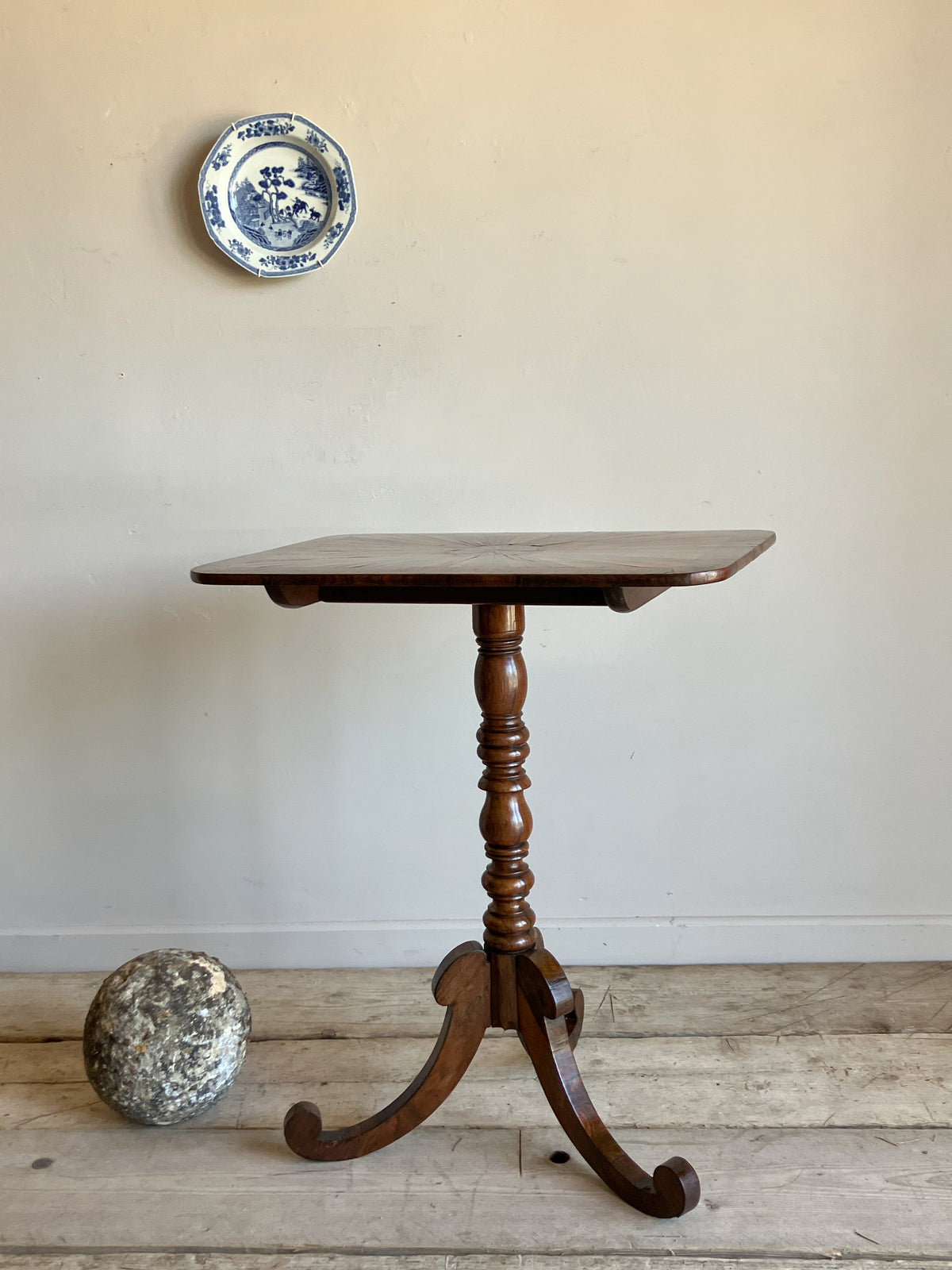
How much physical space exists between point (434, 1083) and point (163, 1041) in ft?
1.37

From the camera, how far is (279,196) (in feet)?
6.32

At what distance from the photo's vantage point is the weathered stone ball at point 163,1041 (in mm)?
1522

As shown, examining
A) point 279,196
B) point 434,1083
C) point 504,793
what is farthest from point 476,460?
point 434,1083

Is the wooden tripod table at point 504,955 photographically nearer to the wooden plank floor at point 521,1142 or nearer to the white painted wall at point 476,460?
the wooden plank floor at point 521,1142

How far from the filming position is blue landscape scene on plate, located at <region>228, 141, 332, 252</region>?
1916mm

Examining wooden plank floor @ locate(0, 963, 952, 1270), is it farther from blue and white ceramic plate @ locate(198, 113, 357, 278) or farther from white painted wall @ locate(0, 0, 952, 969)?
blue and white ceramic plate @ locate(198, 113, 357, 278)

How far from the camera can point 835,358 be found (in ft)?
6.36

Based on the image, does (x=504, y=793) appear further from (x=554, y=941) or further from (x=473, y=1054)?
(x=554, y=941)

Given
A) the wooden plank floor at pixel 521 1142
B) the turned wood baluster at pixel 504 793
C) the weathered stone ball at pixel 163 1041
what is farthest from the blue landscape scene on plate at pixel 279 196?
the wooden plank floor at pixel 521 1142

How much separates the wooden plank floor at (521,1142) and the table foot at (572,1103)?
0.04m

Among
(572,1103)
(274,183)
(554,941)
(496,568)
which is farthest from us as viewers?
(554,941)

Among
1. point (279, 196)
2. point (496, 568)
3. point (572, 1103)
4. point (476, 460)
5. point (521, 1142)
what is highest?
point (279, 196)

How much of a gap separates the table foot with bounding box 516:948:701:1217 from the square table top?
599mm

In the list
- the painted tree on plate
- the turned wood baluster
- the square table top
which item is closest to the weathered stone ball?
the turned wood baluster
